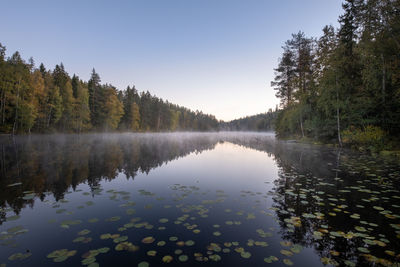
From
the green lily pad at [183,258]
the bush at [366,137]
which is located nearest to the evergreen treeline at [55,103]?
the green lily pad at [183,258]

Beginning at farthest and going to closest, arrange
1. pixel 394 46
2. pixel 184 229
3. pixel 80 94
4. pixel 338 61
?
pixel 80 94 < pixel 338 61 < pixel 394 46 < pixel 184 229

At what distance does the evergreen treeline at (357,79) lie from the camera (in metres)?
16.8

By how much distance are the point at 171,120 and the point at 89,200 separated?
9809 cm

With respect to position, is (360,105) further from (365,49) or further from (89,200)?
(89,200)

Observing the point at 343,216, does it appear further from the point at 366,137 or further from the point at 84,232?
the point at 366,137

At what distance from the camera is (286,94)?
3872cm

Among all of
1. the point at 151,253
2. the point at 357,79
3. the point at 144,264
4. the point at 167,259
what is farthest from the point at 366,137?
the point at 144,264

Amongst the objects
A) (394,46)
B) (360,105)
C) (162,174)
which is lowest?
(162,174)

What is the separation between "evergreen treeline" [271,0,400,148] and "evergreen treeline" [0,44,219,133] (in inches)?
1975

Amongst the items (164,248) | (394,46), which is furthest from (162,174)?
(394,46)

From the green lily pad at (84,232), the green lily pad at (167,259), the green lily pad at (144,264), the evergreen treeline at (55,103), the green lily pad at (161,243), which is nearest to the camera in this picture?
the green lily pad at (144,264)

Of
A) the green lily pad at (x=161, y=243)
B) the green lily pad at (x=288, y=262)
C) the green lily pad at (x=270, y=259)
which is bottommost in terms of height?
the green lily pad at (x=288, y=262)

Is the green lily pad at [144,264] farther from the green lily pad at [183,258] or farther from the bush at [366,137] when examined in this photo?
the bush at [366,137]

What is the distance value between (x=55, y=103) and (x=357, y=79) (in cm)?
5726
